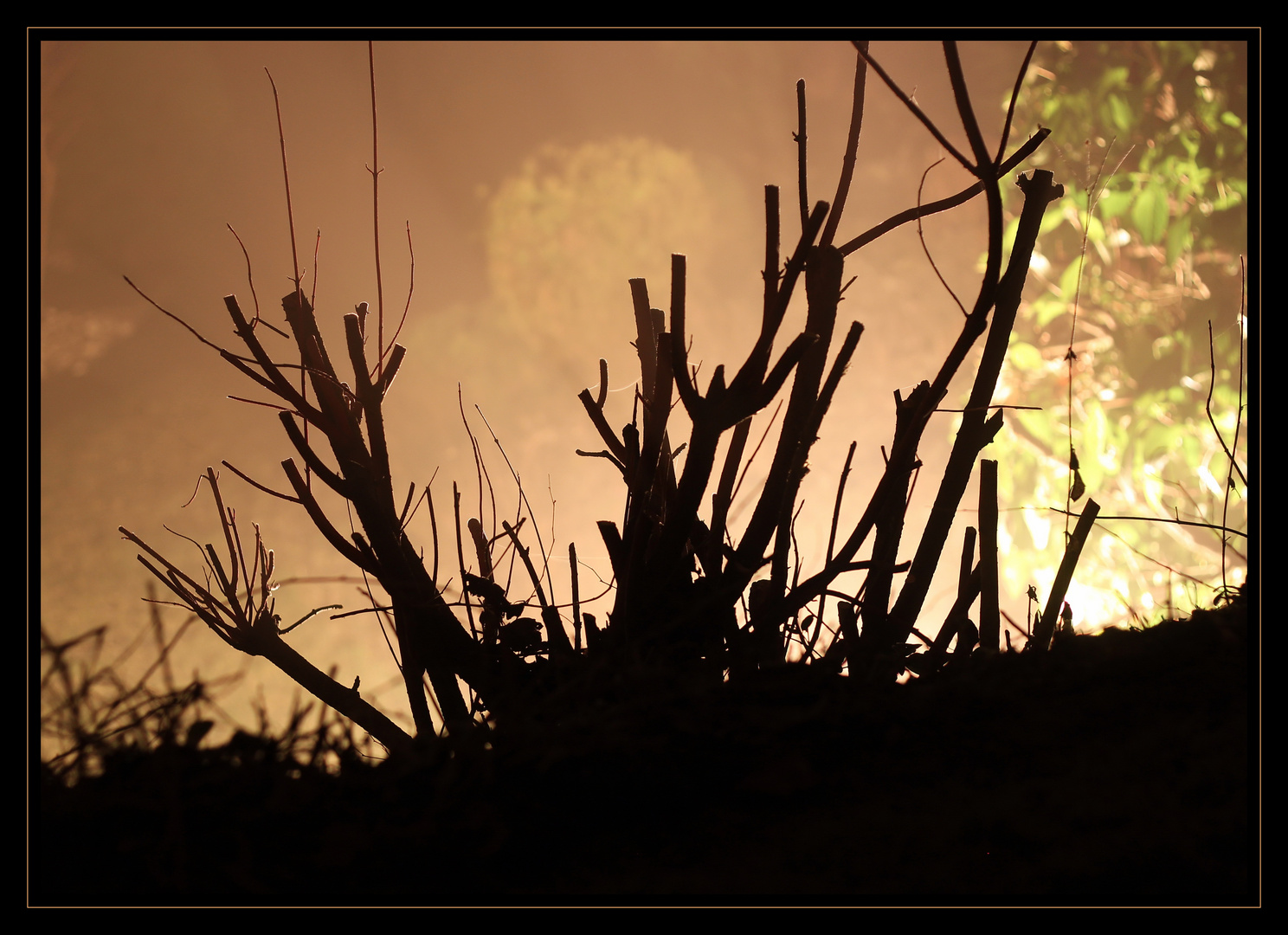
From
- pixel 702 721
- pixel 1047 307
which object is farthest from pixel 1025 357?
pixel 702 721

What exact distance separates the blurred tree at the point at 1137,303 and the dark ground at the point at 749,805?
2.72 meters

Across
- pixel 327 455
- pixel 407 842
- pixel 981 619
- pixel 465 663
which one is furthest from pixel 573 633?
pixel 327 455

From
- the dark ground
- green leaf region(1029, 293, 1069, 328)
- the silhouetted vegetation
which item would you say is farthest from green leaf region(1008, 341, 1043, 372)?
the dark ground

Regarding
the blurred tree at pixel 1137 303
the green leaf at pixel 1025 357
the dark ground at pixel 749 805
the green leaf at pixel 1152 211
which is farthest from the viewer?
the green leaf at pixel 1025 357

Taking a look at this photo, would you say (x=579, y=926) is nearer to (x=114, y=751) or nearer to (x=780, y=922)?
(x=780, y=922)

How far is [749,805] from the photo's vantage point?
0.60 m

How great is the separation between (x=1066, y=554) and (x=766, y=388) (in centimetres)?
50

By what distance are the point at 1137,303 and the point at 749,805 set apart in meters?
4.14

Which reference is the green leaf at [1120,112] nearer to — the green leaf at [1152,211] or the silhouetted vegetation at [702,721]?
the green leaf at [1152,211]

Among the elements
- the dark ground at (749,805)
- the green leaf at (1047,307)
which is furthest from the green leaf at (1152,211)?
the dark ground at (749,805)

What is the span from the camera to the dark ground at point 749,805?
476mm

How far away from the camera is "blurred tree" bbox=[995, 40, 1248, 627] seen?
10.7 ft

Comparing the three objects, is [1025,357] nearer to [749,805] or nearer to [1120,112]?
[1120,112]

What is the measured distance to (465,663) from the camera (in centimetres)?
80
